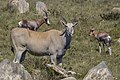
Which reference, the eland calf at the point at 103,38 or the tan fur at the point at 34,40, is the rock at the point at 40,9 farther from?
the tan fur at the point at 34,40

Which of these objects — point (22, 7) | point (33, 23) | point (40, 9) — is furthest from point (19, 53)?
point (40, 9)

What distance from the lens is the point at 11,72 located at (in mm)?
11242

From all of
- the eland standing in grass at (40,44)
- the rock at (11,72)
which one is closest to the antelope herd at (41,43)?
the eland standing in grass at (40,44)

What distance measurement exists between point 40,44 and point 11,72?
3181mm

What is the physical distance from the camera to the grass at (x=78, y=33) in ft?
48.1

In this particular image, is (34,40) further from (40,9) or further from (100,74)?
(40,9)

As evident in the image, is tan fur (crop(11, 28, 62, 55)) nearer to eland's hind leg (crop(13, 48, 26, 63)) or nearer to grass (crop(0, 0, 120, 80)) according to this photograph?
eland's hind leg (crop(13, 48, 26, 63))

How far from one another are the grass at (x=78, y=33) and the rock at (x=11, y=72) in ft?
4.04

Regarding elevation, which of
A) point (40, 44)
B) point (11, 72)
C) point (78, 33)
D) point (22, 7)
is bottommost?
point (78, 33)

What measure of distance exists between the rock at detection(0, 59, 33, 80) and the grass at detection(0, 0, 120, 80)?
123 centimetres

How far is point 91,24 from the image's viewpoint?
25578 millimetres

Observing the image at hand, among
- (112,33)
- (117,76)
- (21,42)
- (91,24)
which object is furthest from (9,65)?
(91,24)

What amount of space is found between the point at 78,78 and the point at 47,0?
23043 mm

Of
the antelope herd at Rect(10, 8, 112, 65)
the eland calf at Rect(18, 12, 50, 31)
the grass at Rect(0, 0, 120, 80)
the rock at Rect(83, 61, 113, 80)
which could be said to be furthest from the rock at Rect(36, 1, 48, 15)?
the rock at Rect(83, 61, 113, 80)
